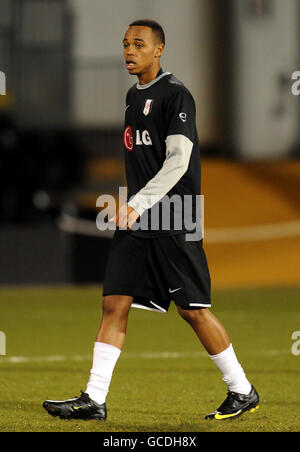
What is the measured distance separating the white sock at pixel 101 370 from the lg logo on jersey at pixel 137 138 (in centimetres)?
102

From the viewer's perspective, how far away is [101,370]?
5551mm

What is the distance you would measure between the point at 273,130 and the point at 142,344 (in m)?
14.8

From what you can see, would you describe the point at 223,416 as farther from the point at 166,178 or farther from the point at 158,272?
the point at 166,178

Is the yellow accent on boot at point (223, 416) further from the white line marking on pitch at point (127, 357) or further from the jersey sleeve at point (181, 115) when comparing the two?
the white line marking on pitch at point (127, 357)

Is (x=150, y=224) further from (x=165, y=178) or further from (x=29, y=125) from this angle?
(x=29, y=125)

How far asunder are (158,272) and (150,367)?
231cm

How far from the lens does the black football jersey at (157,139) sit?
5461mm

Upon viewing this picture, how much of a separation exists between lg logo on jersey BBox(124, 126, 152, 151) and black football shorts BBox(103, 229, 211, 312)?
45 centimetres

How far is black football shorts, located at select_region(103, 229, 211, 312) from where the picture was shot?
18.1 feet
